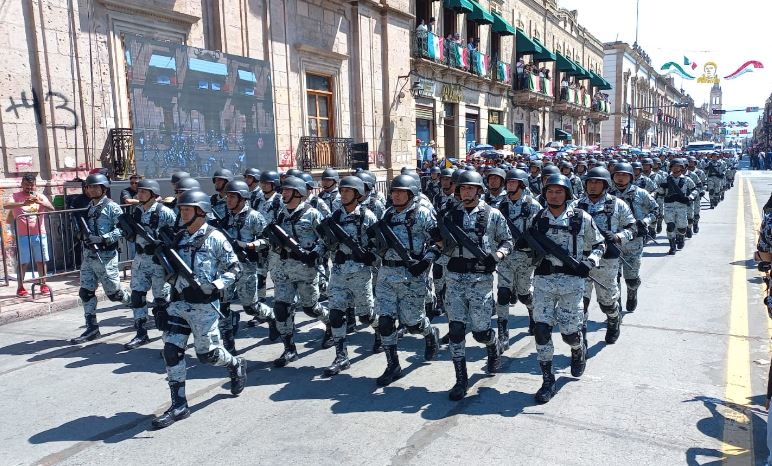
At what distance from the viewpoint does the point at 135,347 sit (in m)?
6.45

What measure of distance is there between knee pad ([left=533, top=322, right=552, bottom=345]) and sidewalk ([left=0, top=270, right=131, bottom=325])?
6.82 meters

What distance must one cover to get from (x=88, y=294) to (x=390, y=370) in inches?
151

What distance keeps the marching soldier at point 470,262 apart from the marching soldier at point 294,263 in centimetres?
158

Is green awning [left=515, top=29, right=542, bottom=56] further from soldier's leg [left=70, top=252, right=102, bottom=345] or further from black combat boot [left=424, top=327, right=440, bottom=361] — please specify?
soldier's leg [left=70, top=252, right=102, bottom=345]

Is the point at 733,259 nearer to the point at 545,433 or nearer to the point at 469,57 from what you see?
the point at 545,433

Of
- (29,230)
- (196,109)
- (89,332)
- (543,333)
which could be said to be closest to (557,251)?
(543,333)

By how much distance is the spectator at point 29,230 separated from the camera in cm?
856

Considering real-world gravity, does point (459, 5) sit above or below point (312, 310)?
above

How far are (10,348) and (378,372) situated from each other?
14.2 feet

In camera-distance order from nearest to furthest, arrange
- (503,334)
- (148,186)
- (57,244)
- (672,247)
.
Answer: (503,334) → (148,186) → (57,244) → (672,247)

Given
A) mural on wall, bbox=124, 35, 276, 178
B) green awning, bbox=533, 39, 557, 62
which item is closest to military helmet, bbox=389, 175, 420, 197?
mural on wall, bbox=124, 35, 276, 178

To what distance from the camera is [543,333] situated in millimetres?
4781

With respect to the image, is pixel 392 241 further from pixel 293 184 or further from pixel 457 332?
pixel 293 184

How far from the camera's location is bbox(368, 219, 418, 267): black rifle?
5.09 meters
